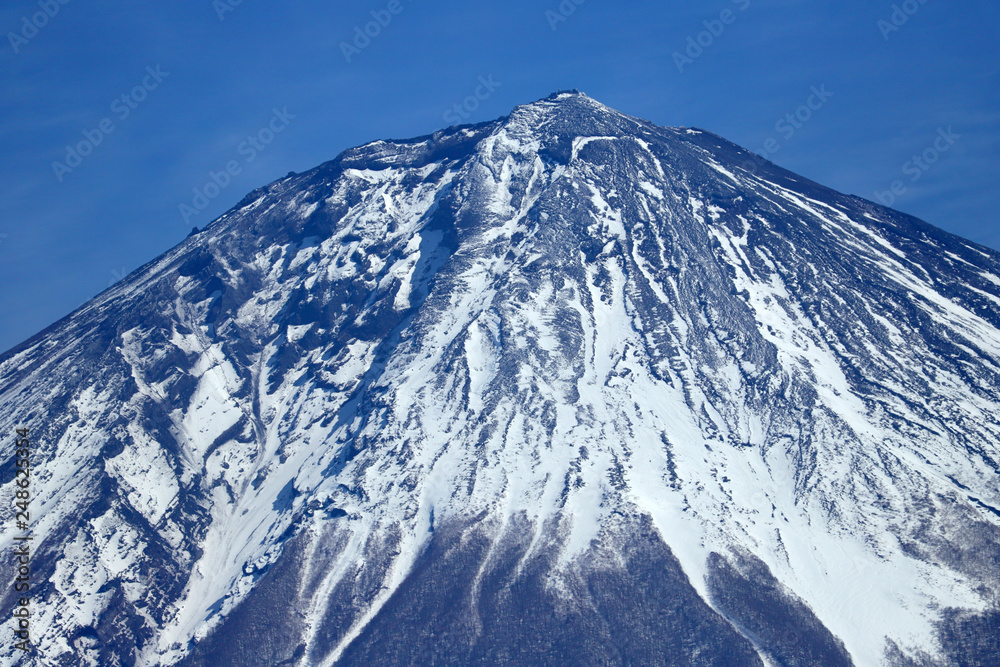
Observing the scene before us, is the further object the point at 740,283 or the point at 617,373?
the point at 740,283

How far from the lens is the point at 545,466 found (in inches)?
5896

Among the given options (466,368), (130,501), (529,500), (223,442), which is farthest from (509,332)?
(130,501)

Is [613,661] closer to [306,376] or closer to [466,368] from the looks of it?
[466,368]

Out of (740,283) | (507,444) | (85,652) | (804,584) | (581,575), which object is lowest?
(85,652)

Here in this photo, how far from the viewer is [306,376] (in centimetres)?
18712

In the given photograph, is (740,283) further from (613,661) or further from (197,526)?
(197,526)

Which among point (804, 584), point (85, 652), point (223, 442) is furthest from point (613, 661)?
point (223, 442)

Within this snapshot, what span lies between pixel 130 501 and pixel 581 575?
67.0 meters

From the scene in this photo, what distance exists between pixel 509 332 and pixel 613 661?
63792mm

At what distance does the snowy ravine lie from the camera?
422 feet

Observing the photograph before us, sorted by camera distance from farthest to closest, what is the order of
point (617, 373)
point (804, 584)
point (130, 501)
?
point (617, 373) → point (130, 501) → point (804, 584)

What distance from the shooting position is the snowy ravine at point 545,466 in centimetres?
12862

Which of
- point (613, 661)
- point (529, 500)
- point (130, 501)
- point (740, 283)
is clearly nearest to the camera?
point (613, 661)

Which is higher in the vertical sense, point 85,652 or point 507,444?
point 507,444
